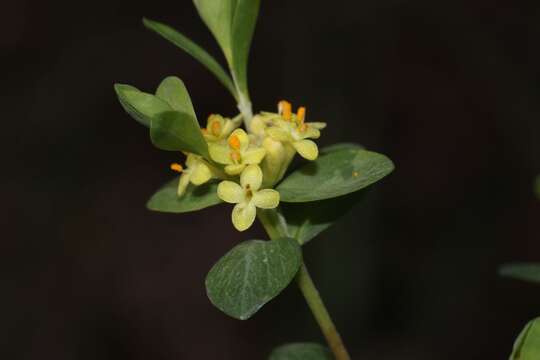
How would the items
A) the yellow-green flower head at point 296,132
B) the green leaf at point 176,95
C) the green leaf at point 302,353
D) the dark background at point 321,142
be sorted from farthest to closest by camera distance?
the dark background at point 321,142
the green leaf at point 302,353
the yellow-green flower head at point 296,132
the green leaf at point 176,95

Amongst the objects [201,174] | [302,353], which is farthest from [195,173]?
[302,353]

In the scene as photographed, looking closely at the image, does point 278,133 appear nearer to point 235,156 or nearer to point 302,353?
point 235,156

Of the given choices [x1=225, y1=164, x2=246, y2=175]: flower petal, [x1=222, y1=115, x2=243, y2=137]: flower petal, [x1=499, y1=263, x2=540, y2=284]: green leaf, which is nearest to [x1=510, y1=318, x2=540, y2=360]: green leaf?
[x1=499, y1=263, x2=540, y2=284]: green leaf

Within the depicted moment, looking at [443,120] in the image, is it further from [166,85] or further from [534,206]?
[166,85]

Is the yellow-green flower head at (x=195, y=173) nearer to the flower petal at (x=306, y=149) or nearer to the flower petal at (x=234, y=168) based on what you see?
the flower petal at (x=234, y=168)

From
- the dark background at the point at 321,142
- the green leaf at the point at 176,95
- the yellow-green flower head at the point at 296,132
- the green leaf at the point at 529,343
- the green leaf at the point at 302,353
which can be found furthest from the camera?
the dark background at the point at 321,142

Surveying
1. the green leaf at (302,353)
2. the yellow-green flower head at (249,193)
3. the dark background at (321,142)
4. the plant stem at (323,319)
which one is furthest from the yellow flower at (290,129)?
the dark background at (321,142)

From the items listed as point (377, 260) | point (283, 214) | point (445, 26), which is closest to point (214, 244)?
point (377, 260)

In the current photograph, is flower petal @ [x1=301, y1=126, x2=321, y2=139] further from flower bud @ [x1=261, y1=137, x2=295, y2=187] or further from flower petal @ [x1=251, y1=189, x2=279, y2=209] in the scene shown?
flower petal @ [x1=251, y1=189, x2=279, y2=209]
